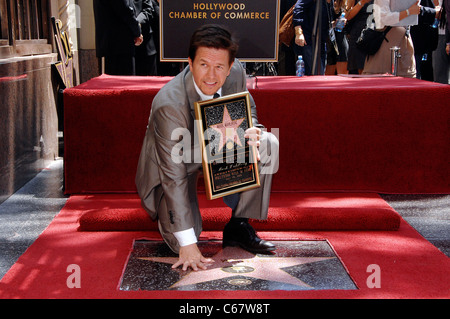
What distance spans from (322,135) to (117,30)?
2.16 meters

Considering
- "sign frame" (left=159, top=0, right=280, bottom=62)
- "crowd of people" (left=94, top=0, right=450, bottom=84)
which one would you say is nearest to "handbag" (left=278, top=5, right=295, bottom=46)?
"crowd of people" (left=94, top=0, right=450, bottom=84)

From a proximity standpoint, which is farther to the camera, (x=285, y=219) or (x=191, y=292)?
(x=285, y=219)

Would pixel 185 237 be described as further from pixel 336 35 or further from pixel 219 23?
pixel 336 35

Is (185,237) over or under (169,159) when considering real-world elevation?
under

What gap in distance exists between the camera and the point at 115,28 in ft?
16.0

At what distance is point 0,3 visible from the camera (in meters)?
3.65

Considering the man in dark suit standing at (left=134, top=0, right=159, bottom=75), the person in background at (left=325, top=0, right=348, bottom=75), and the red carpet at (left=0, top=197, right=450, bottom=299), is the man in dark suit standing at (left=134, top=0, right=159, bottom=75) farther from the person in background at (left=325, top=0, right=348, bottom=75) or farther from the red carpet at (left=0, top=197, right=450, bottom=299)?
the red carpet at (left=0, top=197, right=450, bottom=299)

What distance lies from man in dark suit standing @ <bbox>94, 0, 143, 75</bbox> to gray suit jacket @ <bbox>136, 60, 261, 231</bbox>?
2.55 metres

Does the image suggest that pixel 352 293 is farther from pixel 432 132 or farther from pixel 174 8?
pixel 174 8

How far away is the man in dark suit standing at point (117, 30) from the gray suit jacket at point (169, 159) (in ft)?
8.36

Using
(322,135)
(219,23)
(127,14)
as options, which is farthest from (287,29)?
(322,135)

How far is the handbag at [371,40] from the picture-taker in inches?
188

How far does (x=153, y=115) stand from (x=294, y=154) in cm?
145

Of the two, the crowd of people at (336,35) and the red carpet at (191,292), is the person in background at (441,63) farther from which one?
the red carpet at (191,292)
